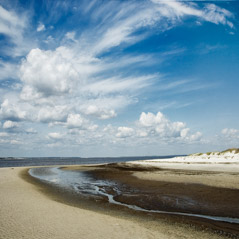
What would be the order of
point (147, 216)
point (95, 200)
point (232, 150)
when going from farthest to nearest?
point (232, 150) → point (95, 200) → point (147, 216)

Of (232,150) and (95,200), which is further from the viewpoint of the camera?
(232,150)

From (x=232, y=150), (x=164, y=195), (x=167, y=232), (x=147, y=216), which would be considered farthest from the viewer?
(x=232, y=150)

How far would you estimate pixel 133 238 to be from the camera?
1008 cm

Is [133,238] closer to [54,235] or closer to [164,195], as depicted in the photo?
[54,235]

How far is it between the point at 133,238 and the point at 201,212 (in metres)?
6.97

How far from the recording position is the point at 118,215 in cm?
1420

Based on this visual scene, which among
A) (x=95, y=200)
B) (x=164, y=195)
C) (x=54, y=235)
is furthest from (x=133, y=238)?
(x=164, y=195)

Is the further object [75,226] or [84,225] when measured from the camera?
[84,225]

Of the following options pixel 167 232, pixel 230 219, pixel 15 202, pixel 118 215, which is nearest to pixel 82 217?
pixel 118 215

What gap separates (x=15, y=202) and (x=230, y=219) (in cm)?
1656

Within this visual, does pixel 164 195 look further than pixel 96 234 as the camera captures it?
Yes

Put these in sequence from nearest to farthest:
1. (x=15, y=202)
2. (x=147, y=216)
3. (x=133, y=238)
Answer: (x=133, y=238)
(x=147, y=216)
(x=15, y=202)

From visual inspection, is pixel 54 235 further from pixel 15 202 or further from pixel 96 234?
pixel 15 202

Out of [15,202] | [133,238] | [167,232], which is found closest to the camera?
[133,238]
